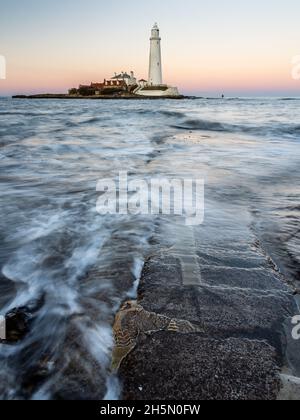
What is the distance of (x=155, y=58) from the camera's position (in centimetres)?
7738

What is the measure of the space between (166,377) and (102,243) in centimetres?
173

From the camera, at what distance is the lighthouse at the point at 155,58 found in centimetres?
7619

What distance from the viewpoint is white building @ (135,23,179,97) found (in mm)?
76250

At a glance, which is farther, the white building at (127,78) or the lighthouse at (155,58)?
the white building at (127,78)

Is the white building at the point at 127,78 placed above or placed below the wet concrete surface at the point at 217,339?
above

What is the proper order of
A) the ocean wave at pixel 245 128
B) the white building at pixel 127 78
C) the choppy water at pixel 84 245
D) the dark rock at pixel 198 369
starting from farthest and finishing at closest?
the white building at pixel 127 78
the ocean wave at pixel 245 128
the choppy water at pixel 84 245
the dark rock at pixel 198 369

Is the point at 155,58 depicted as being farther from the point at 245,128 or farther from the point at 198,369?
the point at 198,369

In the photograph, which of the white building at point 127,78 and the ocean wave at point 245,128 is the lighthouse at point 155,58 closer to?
the white building at point 127,78

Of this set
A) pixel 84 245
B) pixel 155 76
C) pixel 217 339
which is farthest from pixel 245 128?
pixel 155 76

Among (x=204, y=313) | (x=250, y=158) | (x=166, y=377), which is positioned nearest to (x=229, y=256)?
(x=204, y=313)

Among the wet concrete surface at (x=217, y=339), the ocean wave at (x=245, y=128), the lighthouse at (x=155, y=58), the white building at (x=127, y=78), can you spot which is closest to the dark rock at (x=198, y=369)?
the wet concrete surface at (x=217, y=339)
